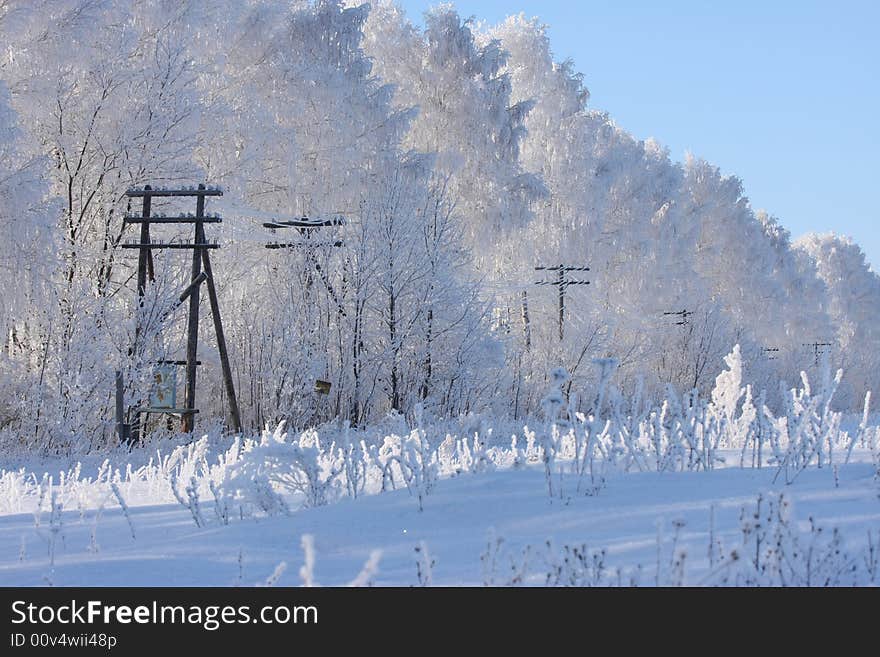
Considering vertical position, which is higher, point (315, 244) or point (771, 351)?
point (315, 244)

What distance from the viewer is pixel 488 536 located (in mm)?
4270

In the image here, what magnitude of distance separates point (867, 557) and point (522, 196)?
68.0ft

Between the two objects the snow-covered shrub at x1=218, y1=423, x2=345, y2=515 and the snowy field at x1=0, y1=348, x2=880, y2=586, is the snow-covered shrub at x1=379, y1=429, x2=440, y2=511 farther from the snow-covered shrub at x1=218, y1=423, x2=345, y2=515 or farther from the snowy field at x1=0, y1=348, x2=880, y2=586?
the snow-covered shrub at x1=218, y1=423, x2=345, y2=515

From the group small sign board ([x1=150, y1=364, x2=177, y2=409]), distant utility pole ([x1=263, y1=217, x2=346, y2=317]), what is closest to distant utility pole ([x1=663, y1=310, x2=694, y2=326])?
distant utility pole ([x1=263, y1=217, x2=346, y2=317])

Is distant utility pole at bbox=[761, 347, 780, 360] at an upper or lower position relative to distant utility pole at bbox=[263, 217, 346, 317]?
lower

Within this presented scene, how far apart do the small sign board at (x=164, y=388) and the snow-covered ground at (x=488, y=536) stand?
8497 millimetres

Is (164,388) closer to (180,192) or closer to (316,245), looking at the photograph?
(180,192)

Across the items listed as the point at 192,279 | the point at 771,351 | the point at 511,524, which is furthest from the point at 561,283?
the point at 511,524

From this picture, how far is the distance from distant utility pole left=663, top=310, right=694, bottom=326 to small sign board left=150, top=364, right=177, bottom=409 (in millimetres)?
16553

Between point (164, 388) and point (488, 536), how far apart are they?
10842 millimetres

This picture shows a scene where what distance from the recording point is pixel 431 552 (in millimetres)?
4191

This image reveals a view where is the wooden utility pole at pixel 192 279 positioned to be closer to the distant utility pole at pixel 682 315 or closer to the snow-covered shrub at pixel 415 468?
the snow-covered shrub at pixel 415 468

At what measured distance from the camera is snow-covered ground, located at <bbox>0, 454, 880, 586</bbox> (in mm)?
3697
